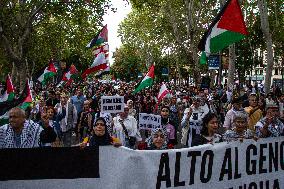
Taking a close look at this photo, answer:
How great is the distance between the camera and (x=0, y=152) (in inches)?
175

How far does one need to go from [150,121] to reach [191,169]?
334 centimetres

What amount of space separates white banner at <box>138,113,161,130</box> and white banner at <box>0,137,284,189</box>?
2782 millimetres

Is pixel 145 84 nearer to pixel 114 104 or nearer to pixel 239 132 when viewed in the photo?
pixel 114 104

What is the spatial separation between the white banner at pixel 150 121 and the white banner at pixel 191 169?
2782mm

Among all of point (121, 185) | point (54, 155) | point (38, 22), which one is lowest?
point (121, 185)

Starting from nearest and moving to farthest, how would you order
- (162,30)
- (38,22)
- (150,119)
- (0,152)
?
(0,152) < (150,119) < (38,22) < (162,30)

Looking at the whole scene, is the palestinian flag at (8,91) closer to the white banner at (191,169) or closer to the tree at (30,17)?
the white banner at (191,169)

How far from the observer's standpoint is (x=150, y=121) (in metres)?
8.49

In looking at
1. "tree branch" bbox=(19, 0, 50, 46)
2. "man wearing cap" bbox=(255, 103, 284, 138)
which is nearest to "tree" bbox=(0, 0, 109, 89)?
"tree branch" bbox=(19, 0, 50, 46)

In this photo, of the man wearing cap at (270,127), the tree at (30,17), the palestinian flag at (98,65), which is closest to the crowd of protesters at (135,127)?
the man wearing cap at (270,127)

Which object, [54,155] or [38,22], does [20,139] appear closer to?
[54,155]

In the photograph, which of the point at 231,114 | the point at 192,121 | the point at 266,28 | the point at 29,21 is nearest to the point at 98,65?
the point at 192,121

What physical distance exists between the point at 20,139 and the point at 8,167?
0.97 meters

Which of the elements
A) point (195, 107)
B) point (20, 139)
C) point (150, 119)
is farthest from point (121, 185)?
point (195, 107)
